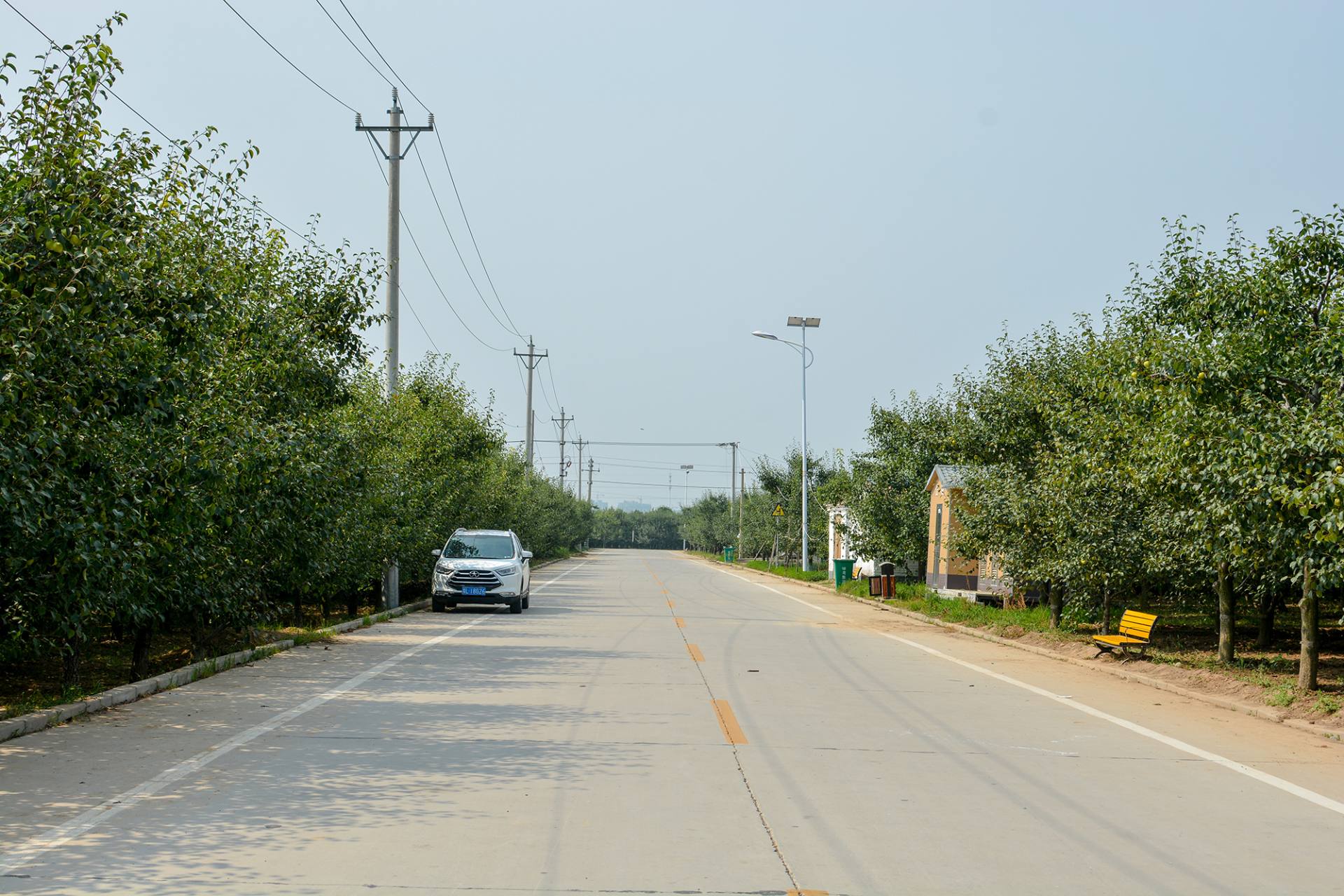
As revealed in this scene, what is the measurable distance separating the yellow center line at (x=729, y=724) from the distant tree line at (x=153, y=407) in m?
5.31

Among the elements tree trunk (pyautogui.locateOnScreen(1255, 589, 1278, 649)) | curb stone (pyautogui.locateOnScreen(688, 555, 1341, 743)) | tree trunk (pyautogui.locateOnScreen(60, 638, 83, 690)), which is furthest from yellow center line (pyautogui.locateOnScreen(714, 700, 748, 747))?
tree trunk (pyautogui.locateOnScreen(1255, 589, 1278, 649))

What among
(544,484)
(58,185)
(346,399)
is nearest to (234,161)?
(346,399)

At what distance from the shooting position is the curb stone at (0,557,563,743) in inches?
392

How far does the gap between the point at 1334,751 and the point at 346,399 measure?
15.2 meters

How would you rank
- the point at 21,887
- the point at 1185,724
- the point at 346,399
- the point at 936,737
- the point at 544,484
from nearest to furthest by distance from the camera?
the point at 21,887 → the point at 936,737 → the point at 1185,724 → the point at 346,399 → the point at 544,484

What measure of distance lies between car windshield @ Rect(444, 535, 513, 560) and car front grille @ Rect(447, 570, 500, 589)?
36.1 inches

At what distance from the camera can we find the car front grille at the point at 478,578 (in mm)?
26344

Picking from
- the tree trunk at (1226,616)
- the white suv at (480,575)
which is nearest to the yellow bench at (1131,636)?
the tree trunk at (1226,616)

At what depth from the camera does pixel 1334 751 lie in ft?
35.3

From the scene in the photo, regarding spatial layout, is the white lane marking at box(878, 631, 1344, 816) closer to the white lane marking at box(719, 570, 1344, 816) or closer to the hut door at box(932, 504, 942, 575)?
the white lane marking at box(719, 570, 1344, 816)

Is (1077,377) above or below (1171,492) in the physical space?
above

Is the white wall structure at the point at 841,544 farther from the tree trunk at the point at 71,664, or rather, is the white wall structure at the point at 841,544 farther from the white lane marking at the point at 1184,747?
the tree trunk at the point at 71,664

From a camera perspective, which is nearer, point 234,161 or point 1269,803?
point 1269,803

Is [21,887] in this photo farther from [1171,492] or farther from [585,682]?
[1171,492]
